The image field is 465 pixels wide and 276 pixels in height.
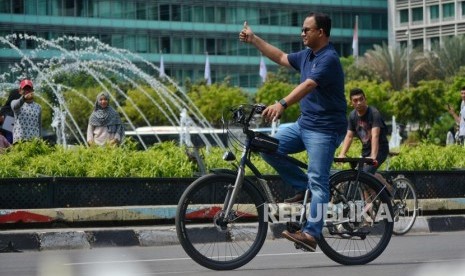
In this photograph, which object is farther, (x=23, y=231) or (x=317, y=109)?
(x=23, y=231)

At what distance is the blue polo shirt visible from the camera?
956cm

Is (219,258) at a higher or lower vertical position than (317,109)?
lower

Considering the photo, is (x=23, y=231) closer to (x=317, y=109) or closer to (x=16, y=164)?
(x=16, y=164)

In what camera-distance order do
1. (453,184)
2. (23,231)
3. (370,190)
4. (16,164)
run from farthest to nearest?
(453,184), (16,164), (23,231), (370,190)

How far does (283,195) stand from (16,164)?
10.0 ft

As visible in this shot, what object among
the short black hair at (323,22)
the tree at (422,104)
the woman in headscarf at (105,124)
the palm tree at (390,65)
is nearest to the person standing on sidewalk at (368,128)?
the short black hair at (323,22)

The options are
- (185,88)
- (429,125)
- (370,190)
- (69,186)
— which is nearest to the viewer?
(370,190)

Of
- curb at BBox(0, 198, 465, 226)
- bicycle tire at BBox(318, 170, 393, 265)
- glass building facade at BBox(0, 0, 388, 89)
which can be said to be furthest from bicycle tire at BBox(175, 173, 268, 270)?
glass building facade at BBox(0, 0, 388, 89)

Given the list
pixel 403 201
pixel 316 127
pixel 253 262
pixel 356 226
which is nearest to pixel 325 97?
pixel 316 127

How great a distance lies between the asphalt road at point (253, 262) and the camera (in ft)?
30.6

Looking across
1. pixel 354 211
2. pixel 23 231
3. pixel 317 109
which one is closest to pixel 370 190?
pixel 354 211

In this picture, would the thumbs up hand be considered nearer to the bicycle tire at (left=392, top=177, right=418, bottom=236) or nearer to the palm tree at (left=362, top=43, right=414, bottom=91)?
the bicycle tire at (left=392, top=177, right=418, bottom=236)

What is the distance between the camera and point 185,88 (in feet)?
316

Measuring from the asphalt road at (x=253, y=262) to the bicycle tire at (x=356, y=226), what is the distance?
5.2 inches
